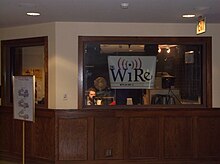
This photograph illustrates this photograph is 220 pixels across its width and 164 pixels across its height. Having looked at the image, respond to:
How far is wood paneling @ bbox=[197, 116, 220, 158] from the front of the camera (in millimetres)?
7176

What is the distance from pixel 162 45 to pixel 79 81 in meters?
1.61

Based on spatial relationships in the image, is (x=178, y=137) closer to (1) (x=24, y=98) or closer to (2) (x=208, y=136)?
(2) (x=208, y=136)

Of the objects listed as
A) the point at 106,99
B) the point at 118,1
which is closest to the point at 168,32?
the point at 106,99

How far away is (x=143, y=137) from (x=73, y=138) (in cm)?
122

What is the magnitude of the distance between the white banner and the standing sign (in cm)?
168

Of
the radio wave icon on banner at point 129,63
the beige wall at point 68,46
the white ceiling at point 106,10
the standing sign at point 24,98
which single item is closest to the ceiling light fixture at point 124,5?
the white ceiling at point 106,10

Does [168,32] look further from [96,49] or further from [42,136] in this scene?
[42,136]

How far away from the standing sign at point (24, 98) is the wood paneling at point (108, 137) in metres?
1.35

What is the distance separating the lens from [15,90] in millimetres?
6406

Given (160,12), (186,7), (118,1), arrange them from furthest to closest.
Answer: (160,12), (186,7), (118,1)

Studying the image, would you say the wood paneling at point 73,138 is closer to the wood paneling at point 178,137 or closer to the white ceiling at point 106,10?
the wood paneling at point 178,137

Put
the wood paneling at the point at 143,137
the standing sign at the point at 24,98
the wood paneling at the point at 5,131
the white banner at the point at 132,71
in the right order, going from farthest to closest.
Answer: the wood paneling at the point at 5,131, the white banner at the point at 132,71, the wood paneling at the point at 143,137, the standing sign at the point at 24,98

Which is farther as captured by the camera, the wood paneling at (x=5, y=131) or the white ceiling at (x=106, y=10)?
the wood paneling at (x=5, y=131)

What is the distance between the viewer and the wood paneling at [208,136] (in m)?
7.18
